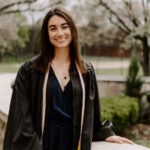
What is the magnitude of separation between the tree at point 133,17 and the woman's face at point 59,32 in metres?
15.9

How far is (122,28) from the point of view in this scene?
19.7m

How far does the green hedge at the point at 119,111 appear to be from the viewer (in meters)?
9.72

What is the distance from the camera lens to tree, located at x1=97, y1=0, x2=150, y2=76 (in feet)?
60.7

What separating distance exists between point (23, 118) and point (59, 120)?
8.4 inches

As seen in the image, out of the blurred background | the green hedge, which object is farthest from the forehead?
the green hedge

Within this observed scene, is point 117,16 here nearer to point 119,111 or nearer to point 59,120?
point 119,111

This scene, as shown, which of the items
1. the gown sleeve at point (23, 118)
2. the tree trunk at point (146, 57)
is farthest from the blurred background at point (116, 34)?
the gown sleeve at point (23, 118)

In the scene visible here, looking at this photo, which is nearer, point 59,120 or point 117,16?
point 59,120

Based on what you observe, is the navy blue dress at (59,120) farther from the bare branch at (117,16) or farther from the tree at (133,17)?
the bare branch at (117,16)

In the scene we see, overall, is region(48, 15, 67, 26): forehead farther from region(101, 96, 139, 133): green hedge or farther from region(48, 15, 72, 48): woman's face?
region(101, 96, 139, 133): green hedge

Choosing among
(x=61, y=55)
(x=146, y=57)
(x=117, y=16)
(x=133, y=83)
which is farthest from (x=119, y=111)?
(x=117, y=16)

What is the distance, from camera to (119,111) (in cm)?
1005

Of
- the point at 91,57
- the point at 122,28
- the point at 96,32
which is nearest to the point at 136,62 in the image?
the point at 122,28

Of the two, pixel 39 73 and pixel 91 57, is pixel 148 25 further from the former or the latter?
pixel 91 57
